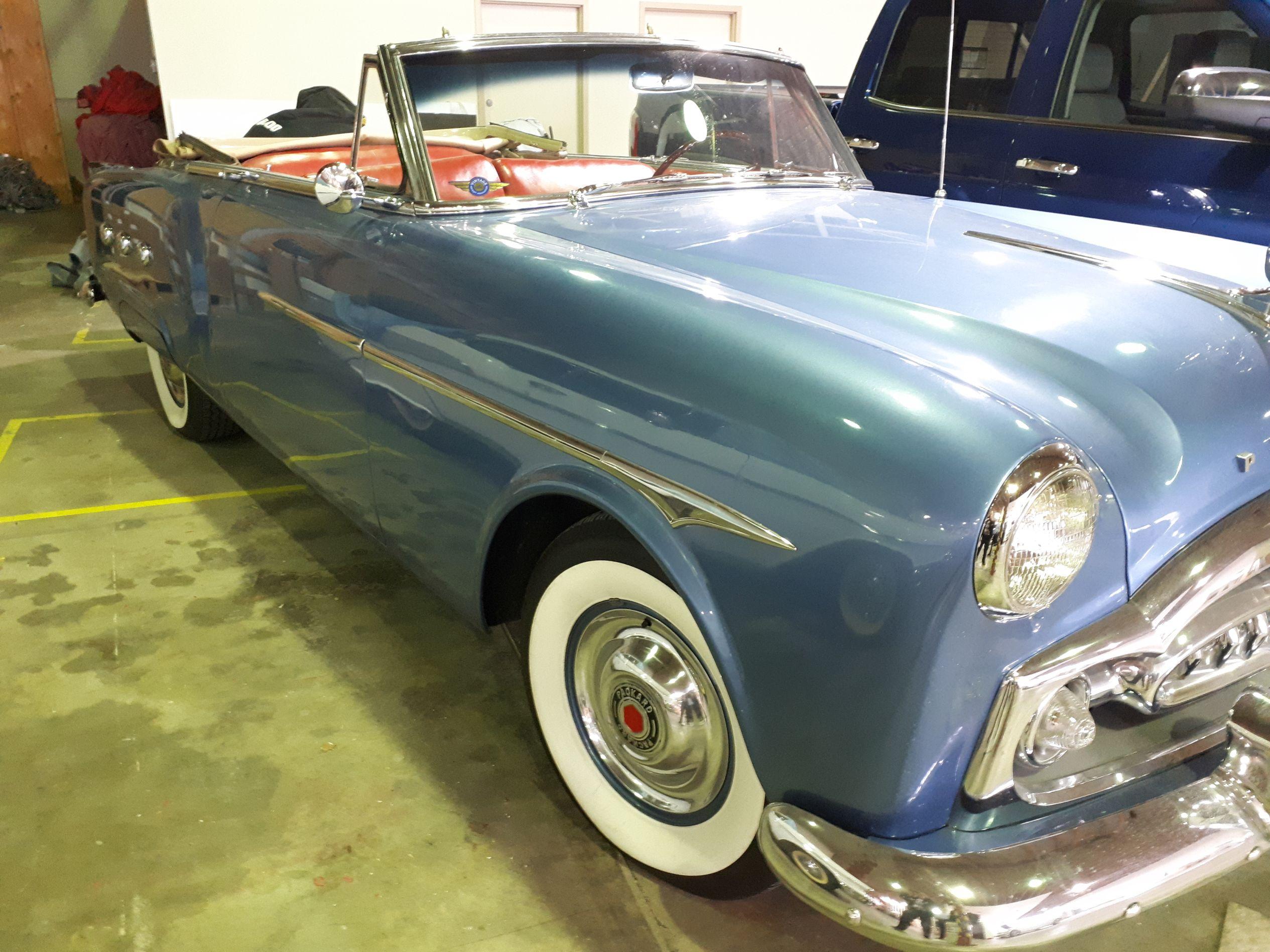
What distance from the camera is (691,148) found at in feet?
8.16

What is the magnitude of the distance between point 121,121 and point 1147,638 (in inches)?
380

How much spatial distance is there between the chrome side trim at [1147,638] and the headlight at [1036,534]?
0.30 ft

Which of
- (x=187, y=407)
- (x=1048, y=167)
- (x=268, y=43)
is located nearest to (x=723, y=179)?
(x=1048, y=167)

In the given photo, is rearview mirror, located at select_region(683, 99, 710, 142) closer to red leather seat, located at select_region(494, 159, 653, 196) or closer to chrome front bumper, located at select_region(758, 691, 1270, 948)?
red leather seat, located at select_region(494, 159, 653, 196)

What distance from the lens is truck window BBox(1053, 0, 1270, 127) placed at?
10.5 feet

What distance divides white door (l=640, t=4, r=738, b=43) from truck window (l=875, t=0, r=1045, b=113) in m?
5.47

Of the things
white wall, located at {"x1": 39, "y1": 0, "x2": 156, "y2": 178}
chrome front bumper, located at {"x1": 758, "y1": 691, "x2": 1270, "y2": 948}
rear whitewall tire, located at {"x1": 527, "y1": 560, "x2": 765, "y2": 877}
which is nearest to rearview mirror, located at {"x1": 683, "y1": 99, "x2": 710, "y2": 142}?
rear whitewall tire, located at {"x1": 527, "y1": 560, "x2": 765, "y2": 877}

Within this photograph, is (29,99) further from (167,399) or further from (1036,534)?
(1036,534)

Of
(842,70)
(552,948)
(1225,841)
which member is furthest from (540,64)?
(842,70)

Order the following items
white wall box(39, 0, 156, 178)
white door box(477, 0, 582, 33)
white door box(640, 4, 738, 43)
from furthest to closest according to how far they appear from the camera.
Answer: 1. white wall box(39, 0, 156, 178)
2. white door box(640, 4, 738, 43)
3. white door box(477, 0, 582, 33)

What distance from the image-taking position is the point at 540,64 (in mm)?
2275

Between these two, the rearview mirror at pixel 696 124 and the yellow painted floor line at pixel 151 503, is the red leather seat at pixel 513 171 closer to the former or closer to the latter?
the rearview mirror at pixel 696 124

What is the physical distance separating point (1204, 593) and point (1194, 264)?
103 cm

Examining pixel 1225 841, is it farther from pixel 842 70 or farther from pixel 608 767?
pixel 842 70
